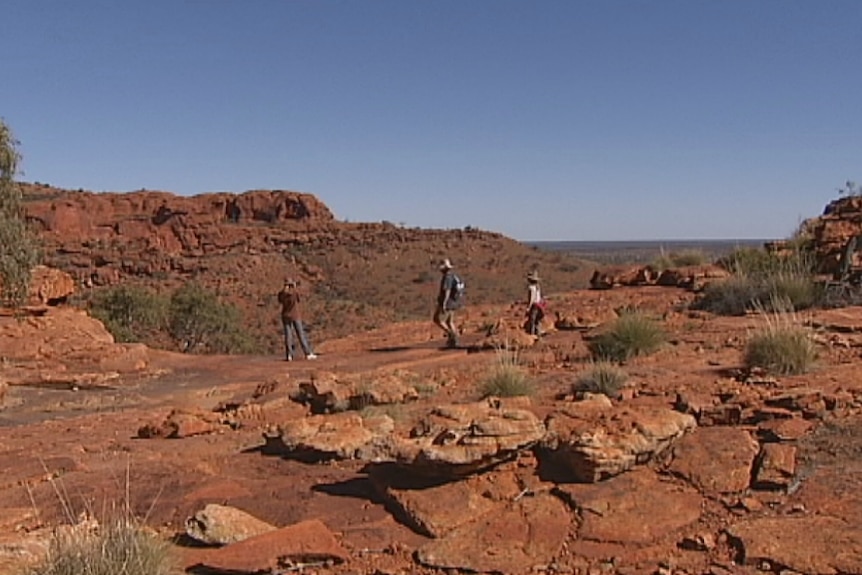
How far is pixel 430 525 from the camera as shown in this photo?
5004 millimetres

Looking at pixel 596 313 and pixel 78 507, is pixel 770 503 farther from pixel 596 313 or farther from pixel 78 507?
pixel 596 313

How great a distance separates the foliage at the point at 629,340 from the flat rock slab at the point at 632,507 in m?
5.41

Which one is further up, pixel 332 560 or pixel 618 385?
pixel 618 385

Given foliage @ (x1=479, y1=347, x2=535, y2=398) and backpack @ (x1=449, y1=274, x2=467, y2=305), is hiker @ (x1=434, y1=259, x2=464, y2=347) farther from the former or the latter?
foliage @ (x1=479, y1=347, x2=535, y2=398)

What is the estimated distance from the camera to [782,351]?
25.8ft

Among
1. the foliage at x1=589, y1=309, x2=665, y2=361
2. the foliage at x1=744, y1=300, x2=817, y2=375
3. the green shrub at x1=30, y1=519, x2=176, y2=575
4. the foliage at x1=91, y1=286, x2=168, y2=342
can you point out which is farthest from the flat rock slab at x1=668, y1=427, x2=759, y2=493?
the foliage at x1=91, y1=286, x2=168, y2=342

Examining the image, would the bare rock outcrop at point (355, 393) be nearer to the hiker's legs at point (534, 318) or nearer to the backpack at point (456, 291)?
the backpack at point (456, 291)

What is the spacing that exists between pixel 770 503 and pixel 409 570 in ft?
6.92

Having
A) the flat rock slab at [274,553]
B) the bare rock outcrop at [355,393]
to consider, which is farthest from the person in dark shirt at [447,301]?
the flat rock slab at [274,553]

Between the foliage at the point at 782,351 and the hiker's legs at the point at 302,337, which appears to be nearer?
the foliage at the point at 782,351

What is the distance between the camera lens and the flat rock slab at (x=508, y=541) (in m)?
4.56

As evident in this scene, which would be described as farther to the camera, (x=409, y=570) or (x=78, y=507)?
(x=78, y=507)

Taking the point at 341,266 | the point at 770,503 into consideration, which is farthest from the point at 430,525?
the point at 341,266

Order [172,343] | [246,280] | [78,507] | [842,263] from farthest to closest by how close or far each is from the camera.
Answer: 1. [246,280]
2. [172,343]
3. [842,263]
4. [78,507]
